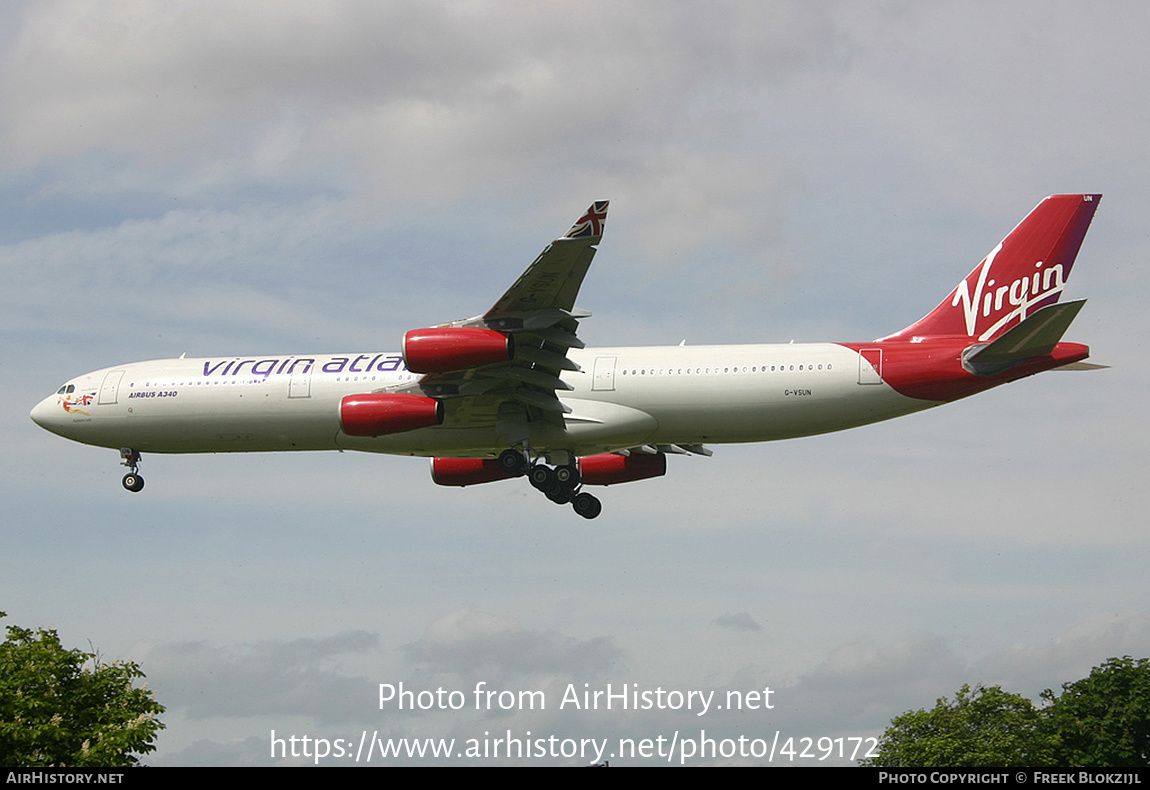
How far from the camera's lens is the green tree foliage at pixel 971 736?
57.9 metres

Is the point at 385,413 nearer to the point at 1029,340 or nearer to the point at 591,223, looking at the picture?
the point at 591,223

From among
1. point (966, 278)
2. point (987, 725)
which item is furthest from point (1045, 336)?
point (987, 725)

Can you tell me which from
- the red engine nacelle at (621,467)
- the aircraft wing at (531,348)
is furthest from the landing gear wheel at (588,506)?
the aircraft wing at (531,348)

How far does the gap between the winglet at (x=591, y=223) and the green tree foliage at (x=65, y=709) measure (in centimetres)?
1724

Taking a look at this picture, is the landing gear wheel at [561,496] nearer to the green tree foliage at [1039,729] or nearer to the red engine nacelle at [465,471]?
the red engine nacelle at [465,471]

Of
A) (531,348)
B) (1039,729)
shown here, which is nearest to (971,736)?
(1039,729)

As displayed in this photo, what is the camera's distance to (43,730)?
32531 mm

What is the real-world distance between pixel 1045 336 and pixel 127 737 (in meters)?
25.1

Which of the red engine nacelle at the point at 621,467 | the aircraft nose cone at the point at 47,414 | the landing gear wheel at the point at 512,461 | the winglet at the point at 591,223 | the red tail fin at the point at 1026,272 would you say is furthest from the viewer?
the red engine nacelle at the point at 621,467

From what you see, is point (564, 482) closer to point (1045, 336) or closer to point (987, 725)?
point (1045, 336)

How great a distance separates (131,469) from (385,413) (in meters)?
10.2

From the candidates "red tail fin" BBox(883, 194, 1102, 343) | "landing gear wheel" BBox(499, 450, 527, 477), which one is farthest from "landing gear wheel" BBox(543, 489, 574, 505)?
"red tail fin" BBox(883, 194, 1102, 343)
